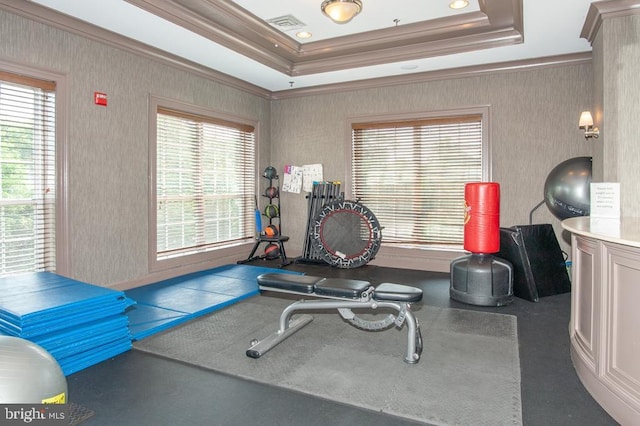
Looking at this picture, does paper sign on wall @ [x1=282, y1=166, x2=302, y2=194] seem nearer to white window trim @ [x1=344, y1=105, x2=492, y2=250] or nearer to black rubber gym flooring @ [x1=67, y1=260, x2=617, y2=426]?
white window trim @ [x1=344, y1=105, x2=492, y2=250]

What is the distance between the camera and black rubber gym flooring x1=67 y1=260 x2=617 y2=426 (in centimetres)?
208

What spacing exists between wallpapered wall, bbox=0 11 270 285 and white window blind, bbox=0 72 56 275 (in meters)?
0.17

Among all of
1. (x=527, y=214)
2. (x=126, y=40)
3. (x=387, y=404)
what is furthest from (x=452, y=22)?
(x=387, y=404)

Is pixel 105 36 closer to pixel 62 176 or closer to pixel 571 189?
pixel 62 176

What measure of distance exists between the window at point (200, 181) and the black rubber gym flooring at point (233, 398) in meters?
2.52

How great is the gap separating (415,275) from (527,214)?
62.8 inches

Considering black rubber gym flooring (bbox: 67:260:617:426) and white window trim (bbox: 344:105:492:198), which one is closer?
black rubber gym flooring (bbox: 67:260:617:426)

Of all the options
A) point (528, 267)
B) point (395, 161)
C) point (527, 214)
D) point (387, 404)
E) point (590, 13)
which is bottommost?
point (387, 404)

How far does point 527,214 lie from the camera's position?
5234mm

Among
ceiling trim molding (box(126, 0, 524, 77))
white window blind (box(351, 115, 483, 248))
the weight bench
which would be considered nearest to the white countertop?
the weight bench

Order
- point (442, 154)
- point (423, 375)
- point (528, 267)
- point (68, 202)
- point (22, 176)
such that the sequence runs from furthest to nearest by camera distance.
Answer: point (442, 154)
point (528, 267)
point (68, 202)
point (22, 176)
point (423, 375)

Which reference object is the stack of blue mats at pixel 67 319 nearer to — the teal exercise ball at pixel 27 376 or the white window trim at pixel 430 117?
the teal exercise ball at pixel 27 376

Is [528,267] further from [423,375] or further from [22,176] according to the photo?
[22,176]

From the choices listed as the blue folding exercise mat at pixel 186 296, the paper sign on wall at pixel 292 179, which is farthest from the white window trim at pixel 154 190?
the paper sign on wall at pixel 292 179
